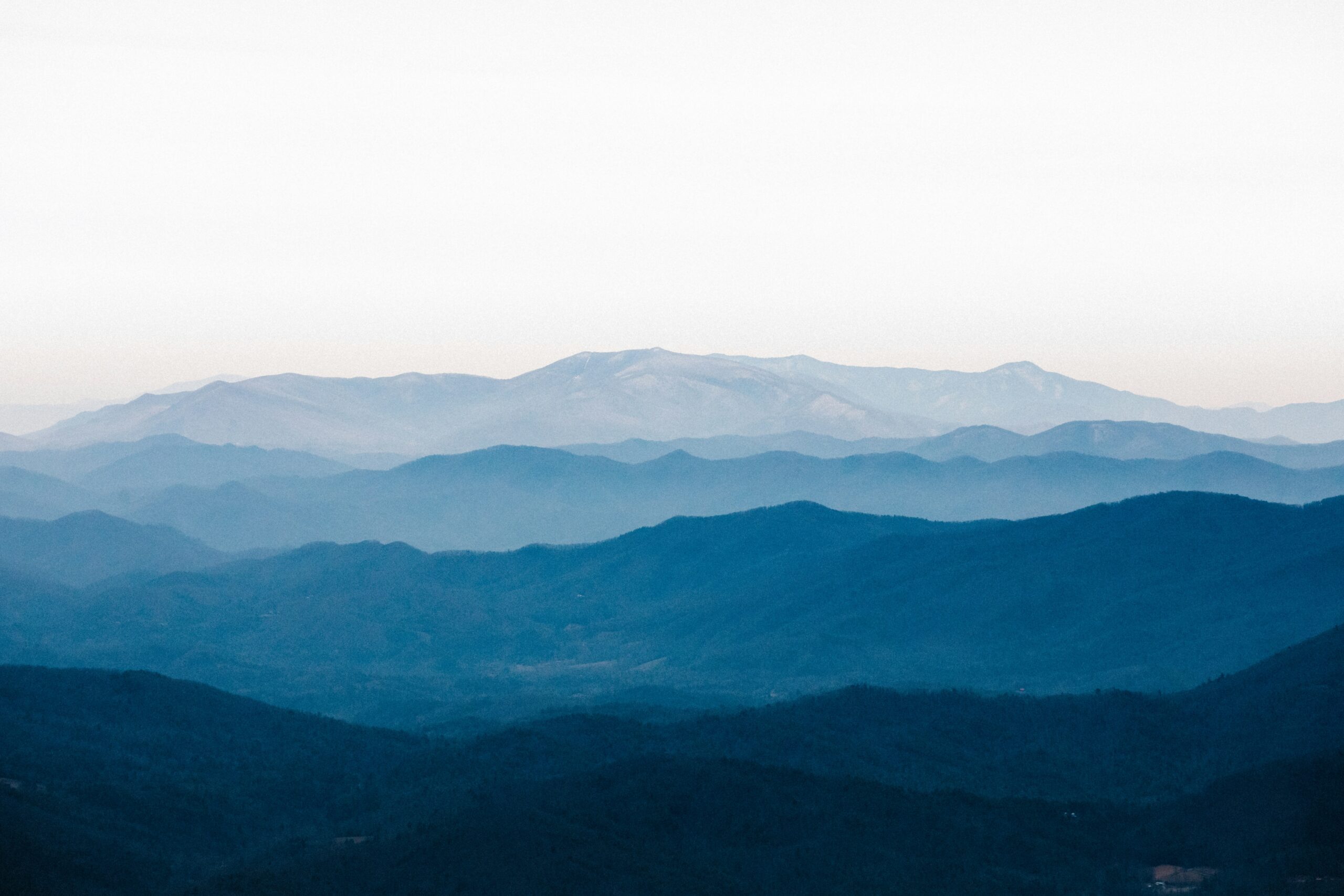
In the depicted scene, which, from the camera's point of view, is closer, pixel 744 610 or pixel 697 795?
pixel 697 795

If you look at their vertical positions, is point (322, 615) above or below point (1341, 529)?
below

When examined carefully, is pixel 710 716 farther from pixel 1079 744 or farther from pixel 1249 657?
pixel 1249 657

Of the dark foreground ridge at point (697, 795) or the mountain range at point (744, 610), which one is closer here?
the dark foreground ridge at point (697, 795)

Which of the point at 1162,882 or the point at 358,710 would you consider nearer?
the point at 1162,882

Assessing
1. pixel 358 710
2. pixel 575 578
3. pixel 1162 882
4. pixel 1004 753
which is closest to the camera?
pixel 1162 882

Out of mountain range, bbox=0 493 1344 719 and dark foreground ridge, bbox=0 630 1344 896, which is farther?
mountain range, bbox=0 493 1344 719

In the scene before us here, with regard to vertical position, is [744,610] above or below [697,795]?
below

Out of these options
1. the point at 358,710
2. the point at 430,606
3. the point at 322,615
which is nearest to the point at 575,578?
the point at 430,606

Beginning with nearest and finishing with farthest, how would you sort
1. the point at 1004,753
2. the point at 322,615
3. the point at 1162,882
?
the point at 1162,882, the point at 1004,753, the point at 322,615
